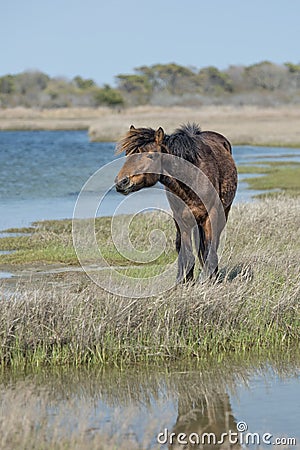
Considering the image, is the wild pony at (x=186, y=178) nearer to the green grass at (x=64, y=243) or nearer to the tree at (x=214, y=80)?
the green grass at (x=64, y=243)

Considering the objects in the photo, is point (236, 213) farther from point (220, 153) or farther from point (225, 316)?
point (225, 316)

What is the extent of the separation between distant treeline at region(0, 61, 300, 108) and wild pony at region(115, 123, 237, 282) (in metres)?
78.9

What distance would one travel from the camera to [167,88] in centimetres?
11162

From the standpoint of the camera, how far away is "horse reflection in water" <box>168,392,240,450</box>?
18.6 feet

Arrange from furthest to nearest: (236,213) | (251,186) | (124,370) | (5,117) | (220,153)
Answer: (5,117)
(251,186)
(236,213)
(220,153)
(124,370)

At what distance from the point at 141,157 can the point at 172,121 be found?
141 ft

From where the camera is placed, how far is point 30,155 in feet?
124

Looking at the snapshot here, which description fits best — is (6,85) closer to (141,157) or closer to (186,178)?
(186,178)

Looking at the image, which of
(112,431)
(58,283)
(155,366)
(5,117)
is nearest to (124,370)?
(155,366)

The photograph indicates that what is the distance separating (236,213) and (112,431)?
7.91m

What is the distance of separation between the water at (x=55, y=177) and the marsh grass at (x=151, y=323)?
156 centimetres

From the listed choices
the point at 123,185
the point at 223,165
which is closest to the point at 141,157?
the point at 123,185

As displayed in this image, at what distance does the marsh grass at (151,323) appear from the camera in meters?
7.25

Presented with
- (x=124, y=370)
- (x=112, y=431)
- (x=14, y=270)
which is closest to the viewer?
(x=112, y=431)
